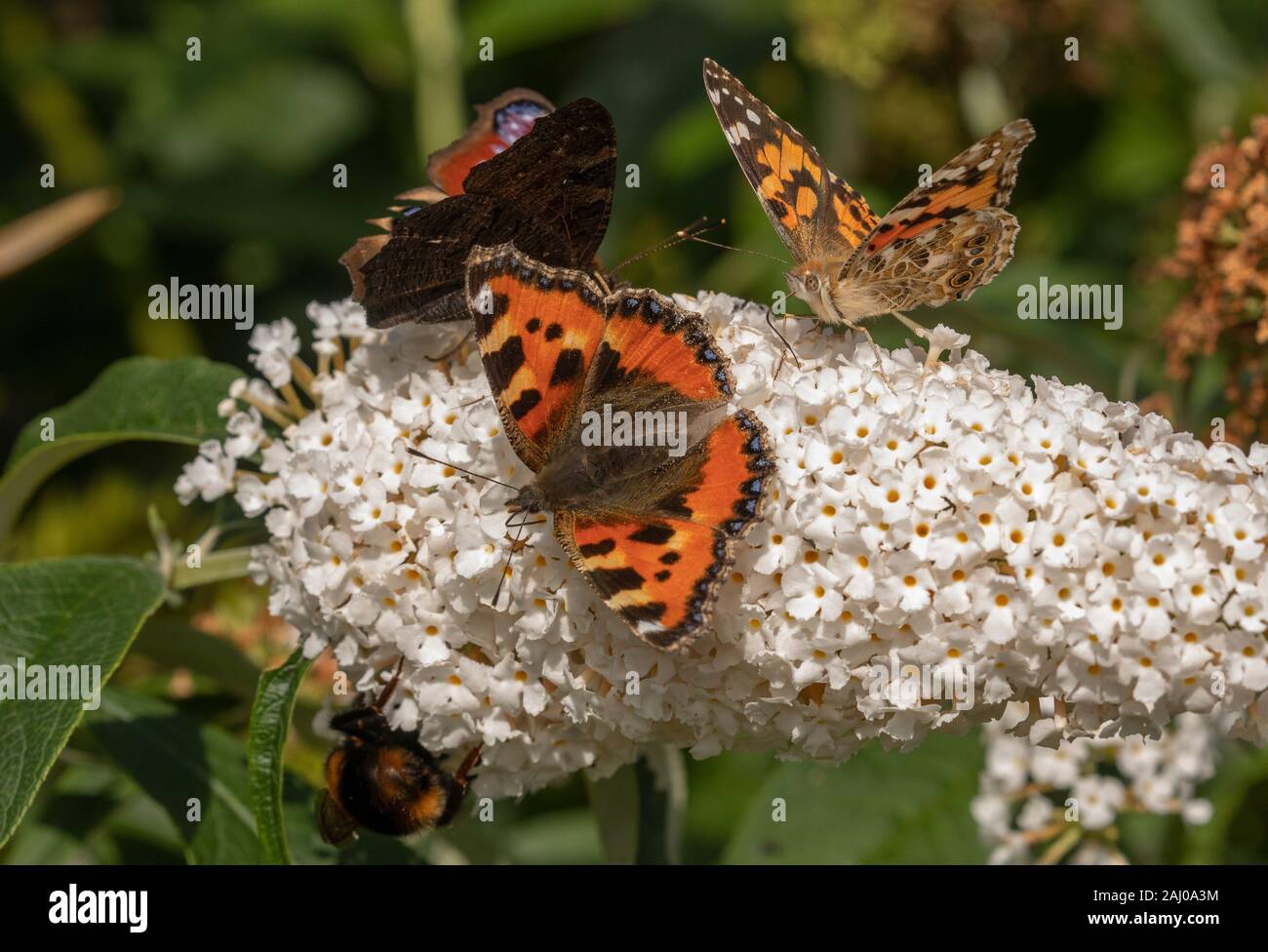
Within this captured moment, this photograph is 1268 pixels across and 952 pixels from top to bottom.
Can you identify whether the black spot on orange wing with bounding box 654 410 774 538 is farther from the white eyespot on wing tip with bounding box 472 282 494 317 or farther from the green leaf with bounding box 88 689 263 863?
the green leaf with bounding box 88 689 263 863

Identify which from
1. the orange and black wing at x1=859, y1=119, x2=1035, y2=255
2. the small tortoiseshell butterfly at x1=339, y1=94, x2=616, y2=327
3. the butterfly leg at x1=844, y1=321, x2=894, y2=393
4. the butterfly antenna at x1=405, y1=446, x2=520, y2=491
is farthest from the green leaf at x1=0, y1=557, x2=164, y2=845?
the orange and black wing at x1=859, y1=119, x2=1035, y2=255

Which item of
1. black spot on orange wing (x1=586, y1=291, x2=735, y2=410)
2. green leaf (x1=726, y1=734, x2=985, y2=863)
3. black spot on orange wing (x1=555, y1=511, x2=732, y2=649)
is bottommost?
green leaf (x1=726, y1=734, x2=985, y2=863)

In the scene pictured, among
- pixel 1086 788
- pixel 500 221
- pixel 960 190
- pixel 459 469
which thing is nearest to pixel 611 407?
pixel 459 469

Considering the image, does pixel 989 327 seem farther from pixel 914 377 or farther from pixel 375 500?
pixel 375 500

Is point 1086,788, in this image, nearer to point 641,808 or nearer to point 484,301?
point 641,808

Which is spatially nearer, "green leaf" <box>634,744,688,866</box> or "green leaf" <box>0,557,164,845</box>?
"green leaf" <box>0,557,164,845</box>

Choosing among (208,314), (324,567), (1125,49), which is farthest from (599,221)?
(1125,49)
